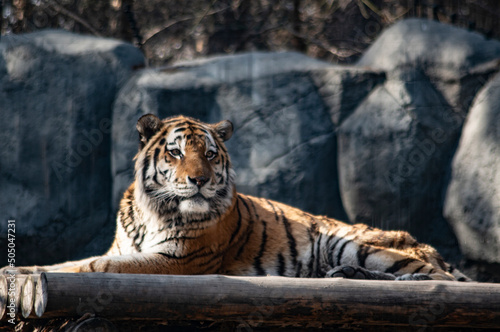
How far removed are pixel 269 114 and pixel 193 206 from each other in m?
2.04

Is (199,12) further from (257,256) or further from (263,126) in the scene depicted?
(257,256)

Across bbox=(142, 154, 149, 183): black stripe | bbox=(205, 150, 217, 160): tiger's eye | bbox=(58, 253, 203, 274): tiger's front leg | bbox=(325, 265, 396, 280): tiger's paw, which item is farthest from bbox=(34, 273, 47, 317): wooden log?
bbox=(325, 265, 396, 280): tiger's paw

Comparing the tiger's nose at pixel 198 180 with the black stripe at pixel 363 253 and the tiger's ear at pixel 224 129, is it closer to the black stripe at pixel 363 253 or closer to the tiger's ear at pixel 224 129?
the tiger's ear at pixel 224 129

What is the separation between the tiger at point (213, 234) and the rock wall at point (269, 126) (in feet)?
3.68

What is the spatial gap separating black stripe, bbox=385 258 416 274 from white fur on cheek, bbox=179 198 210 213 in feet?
3.81

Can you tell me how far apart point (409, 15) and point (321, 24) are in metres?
1.08

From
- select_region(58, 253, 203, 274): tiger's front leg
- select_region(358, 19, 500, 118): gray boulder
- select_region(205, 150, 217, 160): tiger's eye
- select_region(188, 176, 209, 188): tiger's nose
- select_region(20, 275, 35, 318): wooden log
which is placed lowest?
select_region(58, 253, 203, 274): tiger's front leg

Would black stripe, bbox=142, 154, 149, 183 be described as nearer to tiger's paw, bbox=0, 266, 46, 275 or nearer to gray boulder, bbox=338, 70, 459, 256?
tiger's paw, bbox=0, 266, 46, 275

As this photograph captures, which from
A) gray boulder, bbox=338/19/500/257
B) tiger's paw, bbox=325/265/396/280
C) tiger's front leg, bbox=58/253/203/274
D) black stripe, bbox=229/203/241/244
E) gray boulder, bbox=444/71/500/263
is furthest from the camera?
gray boulder, bbox=338/19/500/257

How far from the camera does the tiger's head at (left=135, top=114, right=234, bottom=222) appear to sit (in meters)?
3.17

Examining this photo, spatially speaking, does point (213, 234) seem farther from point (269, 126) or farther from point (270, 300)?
point (269, 126)

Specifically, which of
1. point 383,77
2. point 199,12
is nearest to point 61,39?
point 199,12

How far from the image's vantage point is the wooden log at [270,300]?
2.27 m

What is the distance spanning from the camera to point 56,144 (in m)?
4.93
